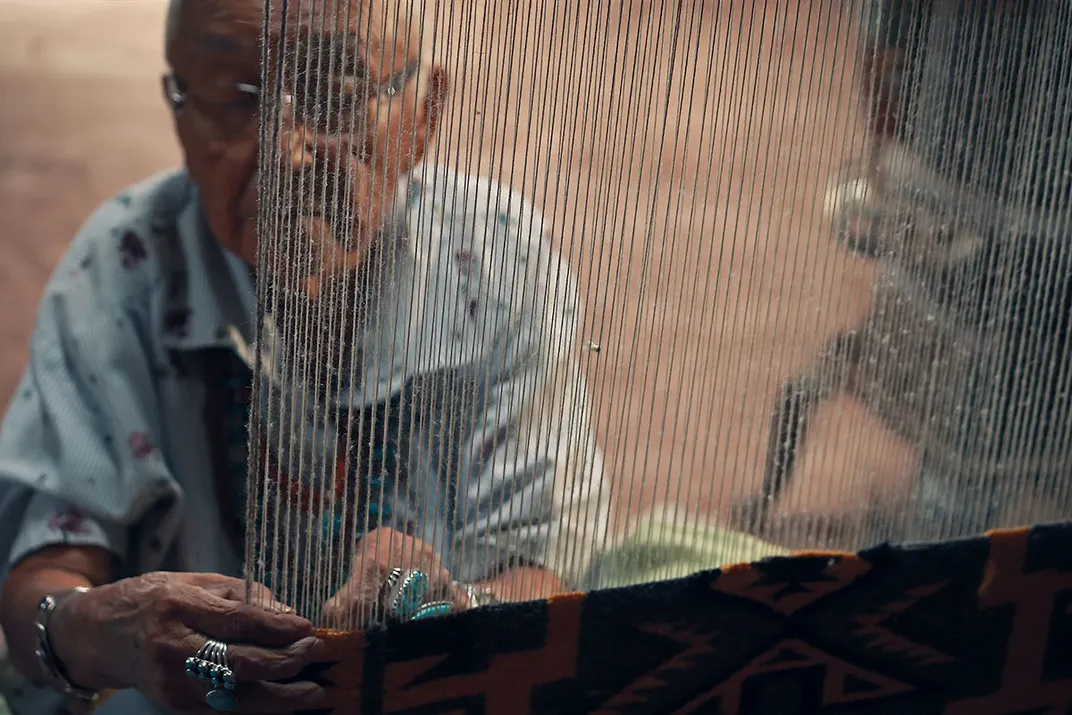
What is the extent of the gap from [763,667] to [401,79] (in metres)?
0.48

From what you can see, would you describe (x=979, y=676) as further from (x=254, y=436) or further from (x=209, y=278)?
(x=209, y=278)

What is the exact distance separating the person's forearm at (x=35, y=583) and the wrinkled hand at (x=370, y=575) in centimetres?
29

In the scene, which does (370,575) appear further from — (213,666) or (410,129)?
(410,129)

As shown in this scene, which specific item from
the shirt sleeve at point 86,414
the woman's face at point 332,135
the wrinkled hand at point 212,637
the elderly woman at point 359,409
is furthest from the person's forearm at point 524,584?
the shirt sleeve at point 86,414

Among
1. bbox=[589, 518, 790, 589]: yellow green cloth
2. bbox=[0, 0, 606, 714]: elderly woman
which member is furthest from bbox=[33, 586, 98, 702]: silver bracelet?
bbox=[589, 518, 790, 589]: yellow green cloth

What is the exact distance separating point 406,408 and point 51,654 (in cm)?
34

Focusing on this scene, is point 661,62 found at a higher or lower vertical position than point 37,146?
higher

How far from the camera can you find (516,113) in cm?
61

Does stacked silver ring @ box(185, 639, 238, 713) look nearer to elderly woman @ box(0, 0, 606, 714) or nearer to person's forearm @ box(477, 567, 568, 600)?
elderly woman @ box(0, 0, 606, 714)

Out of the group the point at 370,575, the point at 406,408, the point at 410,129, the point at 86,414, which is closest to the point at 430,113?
the point at 410,129

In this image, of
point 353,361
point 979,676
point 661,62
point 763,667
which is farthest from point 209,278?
point 979,676

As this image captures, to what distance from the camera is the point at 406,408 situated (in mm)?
614

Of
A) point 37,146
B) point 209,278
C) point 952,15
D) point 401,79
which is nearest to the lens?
point 401,79

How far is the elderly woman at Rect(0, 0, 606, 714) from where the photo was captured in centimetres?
58
